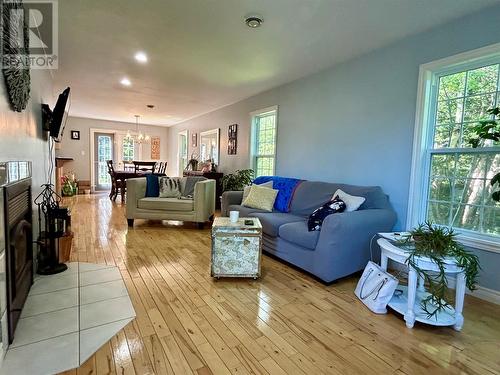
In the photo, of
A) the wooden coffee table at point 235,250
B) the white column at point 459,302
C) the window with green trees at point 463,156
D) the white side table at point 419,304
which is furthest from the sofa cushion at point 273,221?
the white column at point 459,302

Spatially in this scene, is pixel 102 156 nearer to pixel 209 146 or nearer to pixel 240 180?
pixel 209 146

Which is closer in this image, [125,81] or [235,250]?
[235,250]

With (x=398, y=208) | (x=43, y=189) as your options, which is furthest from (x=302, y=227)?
(x=43, y=189)

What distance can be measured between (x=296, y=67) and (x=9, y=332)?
3737 mm

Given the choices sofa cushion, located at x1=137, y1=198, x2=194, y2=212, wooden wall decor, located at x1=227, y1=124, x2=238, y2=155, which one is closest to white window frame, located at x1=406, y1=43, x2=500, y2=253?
sofa cushion, located at x1=137, y1=198, x2=194, y2=212

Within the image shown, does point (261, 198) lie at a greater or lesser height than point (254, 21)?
lesser

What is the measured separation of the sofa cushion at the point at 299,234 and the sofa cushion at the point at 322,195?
0.49 meters

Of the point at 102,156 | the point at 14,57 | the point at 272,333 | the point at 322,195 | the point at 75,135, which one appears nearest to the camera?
the point at 14,57

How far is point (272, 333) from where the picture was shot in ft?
5.68

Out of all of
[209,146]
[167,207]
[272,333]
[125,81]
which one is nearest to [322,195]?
[272,333]

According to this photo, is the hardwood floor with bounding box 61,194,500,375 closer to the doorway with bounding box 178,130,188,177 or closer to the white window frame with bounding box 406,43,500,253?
the white window frame with bounding box 406,43,500,253

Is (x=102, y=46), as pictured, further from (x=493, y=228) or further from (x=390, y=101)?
(x=493, y=228)

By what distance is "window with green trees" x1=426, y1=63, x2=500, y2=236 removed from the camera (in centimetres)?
230

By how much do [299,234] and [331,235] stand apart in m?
0.37
